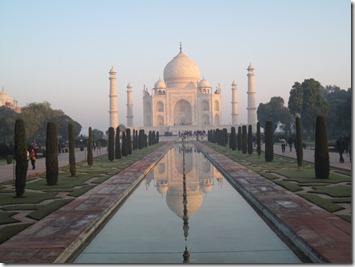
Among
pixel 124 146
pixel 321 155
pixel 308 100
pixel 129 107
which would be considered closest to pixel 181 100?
pixel 129 107

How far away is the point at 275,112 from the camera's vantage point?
1932 inches

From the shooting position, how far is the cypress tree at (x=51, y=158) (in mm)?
8984

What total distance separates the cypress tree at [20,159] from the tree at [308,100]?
26.4 m

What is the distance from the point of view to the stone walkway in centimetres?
388

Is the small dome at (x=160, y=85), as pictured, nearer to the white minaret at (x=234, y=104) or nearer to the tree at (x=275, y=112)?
the white minaret at (x=234, y=104)

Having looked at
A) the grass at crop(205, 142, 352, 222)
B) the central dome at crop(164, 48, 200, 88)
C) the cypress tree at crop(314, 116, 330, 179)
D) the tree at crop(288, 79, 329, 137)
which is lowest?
the grass at crop(205, 142, 352, 222)

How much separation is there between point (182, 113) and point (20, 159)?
167 ft

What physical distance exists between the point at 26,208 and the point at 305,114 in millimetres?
28424

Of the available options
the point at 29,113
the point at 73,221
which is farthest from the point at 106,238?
the point at 29,113

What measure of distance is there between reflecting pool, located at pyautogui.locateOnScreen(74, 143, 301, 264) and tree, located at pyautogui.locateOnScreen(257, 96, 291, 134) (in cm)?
4021

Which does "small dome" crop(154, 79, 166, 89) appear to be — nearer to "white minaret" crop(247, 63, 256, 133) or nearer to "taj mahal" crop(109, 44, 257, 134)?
"taj mahal" crop(109, 44, 257, 134)

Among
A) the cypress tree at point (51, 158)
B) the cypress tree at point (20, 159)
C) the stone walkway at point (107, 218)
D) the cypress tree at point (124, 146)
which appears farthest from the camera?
the cypress tree at point (124, 146)

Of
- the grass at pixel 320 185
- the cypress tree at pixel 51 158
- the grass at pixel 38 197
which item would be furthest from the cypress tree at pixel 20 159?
the grass at pixel 320 185

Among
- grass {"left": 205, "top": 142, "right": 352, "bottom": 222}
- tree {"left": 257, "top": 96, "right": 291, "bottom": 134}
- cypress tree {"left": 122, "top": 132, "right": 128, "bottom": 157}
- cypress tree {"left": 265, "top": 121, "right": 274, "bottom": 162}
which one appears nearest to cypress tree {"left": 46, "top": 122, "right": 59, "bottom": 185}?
grass {"left": 205, "top": 142, "right": 352, "bottom": 222}
